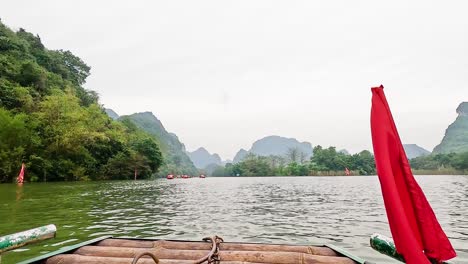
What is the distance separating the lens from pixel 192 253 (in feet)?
15.3

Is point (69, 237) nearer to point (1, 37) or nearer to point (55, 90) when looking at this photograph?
point (55, 90)

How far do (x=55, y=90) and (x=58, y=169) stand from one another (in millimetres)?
18526

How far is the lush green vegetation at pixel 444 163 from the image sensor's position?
11569 cm

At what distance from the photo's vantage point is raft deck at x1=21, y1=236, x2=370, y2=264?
430cm

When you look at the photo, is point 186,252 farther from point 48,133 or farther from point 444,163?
point 444,163

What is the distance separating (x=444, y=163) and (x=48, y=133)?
142214 millimetres

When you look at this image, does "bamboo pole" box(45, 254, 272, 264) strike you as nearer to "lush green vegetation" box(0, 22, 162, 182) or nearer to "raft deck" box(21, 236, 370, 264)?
"raft deck" box(21, 236, 370, 264)

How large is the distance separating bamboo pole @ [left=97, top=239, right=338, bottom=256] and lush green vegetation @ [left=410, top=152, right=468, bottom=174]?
136 m

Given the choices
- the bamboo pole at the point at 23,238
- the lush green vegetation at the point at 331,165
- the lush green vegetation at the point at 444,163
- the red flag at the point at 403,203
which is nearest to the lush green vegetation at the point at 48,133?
the bamboo pole at the point at 23,238

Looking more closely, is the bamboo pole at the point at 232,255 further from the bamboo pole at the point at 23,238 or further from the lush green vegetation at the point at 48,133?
the lush green vegetation at the point at 48,133

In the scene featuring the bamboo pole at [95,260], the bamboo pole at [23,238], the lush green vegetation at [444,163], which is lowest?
the bamboo pole at [95,260]

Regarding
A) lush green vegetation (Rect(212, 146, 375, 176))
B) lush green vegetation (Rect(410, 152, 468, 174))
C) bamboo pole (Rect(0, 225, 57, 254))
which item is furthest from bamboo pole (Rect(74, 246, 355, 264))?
lush green vegetation (Rect(410, 152, 468, 174))

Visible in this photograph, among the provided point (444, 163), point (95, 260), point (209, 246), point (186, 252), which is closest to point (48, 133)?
point (95, 260)

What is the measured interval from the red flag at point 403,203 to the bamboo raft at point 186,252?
3.13 ft
